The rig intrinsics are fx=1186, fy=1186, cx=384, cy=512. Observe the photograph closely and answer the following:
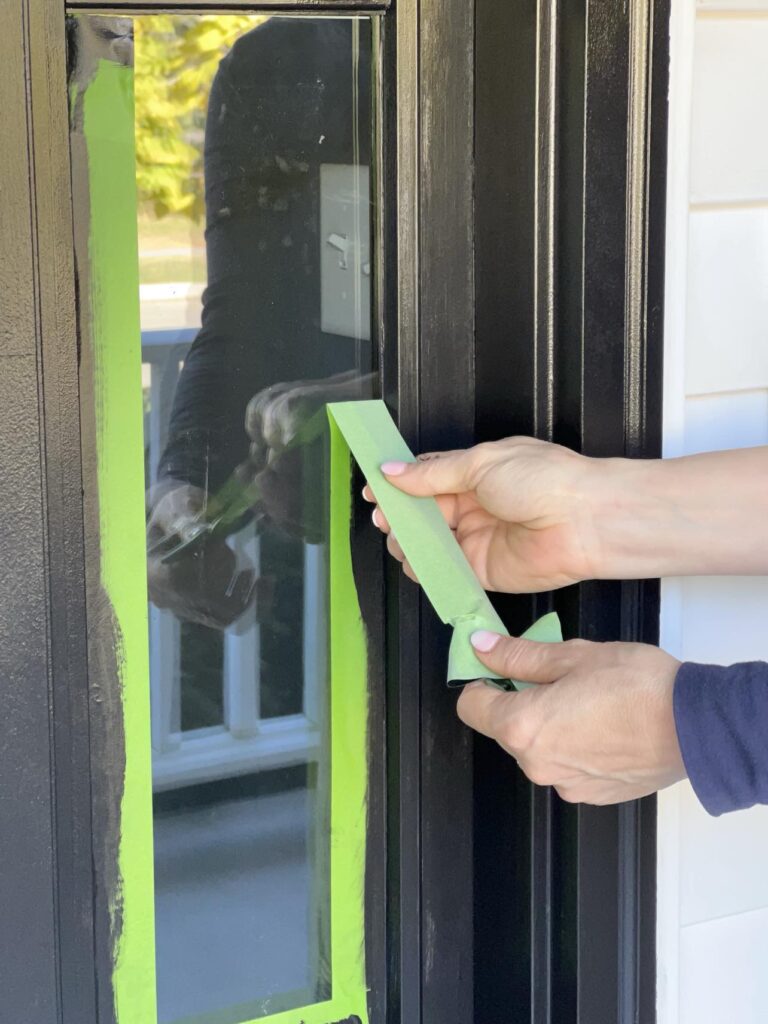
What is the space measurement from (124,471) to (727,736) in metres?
0.58

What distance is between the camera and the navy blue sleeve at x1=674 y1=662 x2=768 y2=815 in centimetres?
95

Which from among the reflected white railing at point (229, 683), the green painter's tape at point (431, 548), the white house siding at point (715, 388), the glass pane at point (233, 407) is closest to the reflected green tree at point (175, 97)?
the glass pane at point (233, 407)

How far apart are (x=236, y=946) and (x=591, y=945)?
0.36 metres

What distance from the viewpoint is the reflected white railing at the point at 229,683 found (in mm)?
1105

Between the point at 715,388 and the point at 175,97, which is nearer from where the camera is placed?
the point at 175,97

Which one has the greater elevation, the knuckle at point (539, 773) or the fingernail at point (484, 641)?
the fingernail at point (484, 641)

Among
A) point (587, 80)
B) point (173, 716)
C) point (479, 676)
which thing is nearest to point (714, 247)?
point (587, 80)

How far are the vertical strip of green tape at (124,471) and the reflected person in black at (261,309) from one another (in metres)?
0.03

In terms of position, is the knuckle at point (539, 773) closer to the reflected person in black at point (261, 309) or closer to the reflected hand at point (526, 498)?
the reflected hand at point (526, 498)

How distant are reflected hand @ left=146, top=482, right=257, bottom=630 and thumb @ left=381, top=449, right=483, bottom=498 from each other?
19 cm

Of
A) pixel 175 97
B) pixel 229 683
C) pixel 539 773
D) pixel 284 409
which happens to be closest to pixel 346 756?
pixel 229 683

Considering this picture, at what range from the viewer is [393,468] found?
109 centimetres

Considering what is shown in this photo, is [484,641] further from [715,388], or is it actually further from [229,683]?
[715,388]

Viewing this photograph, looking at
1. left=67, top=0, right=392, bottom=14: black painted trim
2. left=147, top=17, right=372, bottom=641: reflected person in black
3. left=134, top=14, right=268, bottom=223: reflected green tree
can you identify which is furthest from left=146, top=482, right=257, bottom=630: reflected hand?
left=67, top=0, right=392, bottom=14: black painted trim
